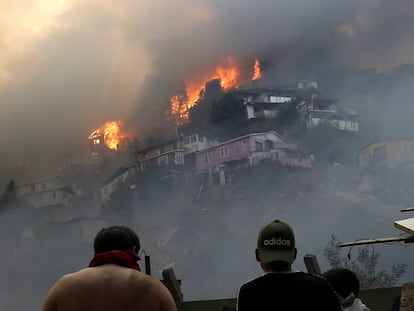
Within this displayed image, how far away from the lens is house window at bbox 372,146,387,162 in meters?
26.5

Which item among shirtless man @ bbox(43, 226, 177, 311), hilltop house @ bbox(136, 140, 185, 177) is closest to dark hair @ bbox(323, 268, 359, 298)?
shirtless man @ bbox(43, 226, 177, 311)

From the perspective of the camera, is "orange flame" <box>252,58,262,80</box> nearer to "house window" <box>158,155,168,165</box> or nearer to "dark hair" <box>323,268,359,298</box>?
"house window" <box>158,155,168,165</box>

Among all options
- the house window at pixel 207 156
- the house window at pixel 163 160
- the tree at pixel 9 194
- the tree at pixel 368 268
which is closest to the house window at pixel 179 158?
the house window at pixel 163 160

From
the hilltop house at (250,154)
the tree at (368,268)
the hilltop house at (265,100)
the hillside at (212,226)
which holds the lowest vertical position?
the tree at (368,268)

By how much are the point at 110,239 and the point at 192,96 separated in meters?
29.8

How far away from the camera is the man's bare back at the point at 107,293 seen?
2.64 m

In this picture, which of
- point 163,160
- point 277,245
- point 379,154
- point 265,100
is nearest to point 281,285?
point 277,245

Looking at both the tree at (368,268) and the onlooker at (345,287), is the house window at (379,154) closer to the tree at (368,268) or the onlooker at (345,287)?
the tree at (368,268)

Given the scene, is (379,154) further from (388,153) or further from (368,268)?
(368,268)

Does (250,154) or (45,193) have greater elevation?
(250,154)

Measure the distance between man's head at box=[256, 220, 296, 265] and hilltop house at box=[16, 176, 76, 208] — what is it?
28923 millimetres

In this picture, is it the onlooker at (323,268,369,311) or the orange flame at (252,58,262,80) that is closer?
the onlooker at (323,268,369,311)

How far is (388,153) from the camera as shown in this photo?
86.5ft

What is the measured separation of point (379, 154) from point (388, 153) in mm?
492
